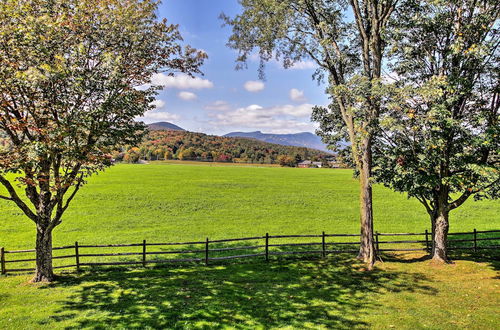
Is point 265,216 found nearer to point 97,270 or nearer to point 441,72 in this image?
point 97,270

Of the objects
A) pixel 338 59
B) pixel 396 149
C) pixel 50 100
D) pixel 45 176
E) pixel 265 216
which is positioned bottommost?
pixel 265 216

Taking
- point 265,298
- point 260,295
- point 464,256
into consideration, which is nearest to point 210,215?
point 260,295

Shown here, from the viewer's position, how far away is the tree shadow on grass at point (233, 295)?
9773 millimetres

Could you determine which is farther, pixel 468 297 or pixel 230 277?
pixel 230 277

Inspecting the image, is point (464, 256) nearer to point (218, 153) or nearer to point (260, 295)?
point (260, 295)

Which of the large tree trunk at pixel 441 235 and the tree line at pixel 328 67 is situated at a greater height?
the tree line at pixel 328 67

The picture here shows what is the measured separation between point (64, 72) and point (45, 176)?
464cm

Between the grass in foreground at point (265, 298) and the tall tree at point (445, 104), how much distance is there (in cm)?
361

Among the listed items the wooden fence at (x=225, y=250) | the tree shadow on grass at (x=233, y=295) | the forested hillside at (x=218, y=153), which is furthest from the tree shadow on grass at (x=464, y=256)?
the forested hillside at (x=218, y=153)

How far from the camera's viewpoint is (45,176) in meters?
12.6

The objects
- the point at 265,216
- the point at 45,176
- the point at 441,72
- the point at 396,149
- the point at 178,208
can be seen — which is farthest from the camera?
the point at 178,208

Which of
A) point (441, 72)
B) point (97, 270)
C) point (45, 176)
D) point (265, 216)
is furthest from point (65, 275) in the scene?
point (265, 216)

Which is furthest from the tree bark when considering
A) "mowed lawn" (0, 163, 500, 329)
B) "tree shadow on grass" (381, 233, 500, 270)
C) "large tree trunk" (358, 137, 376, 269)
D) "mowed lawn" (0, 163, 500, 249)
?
"mowed lawn" (0, 163, 500, 249)

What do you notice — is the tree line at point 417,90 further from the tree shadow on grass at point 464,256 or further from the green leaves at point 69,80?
the green leaves at point 69,80
